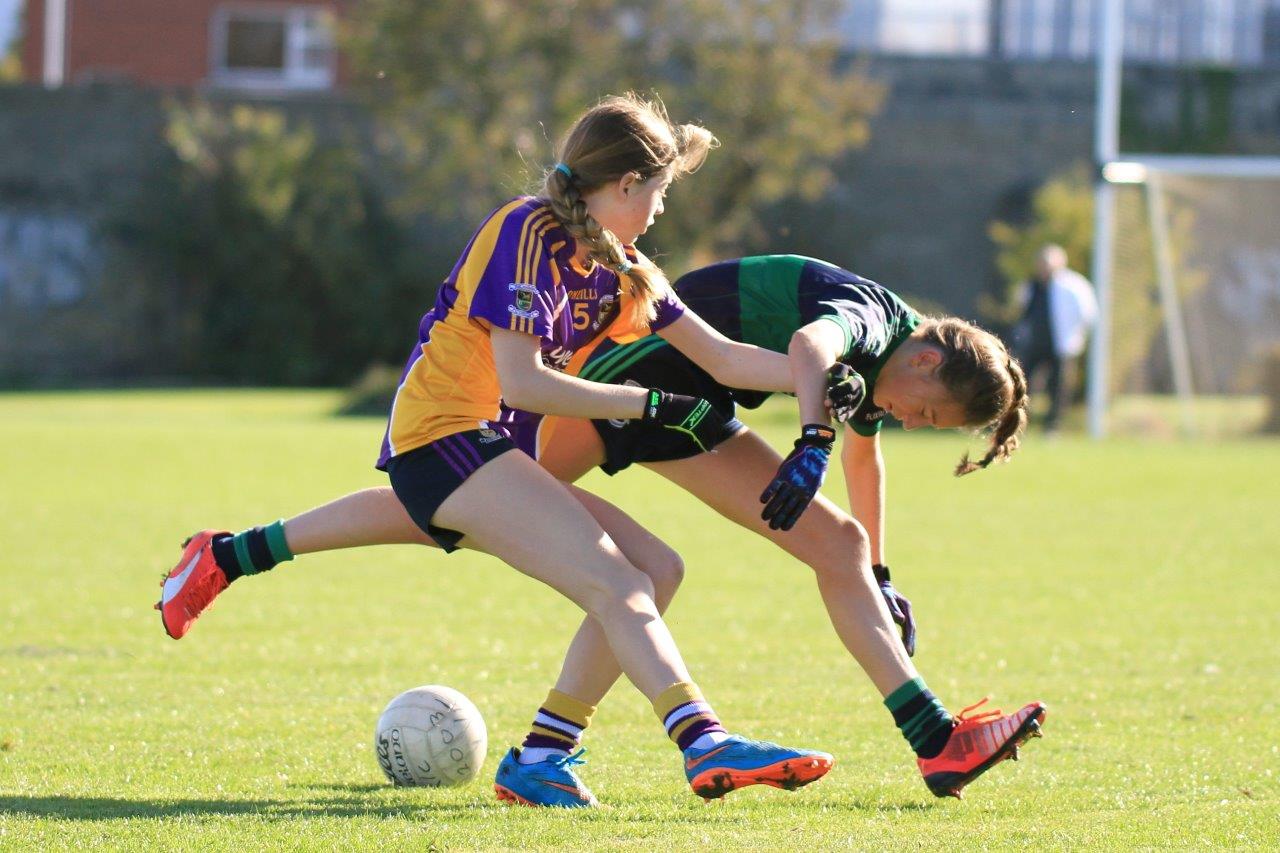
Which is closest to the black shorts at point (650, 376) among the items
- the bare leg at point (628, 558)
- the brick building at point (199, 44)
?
the bare leg at point (628, 558)

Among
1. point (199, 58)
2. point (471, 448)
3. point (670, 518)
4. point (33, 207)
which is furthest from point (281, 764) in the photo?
point (199, 58)

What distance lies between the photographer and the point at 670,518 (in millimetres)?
11922

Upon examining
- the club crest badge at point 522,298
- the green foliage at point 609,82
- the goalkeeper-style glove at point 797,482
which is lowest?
the goalkeeper-style glove at point 797,482

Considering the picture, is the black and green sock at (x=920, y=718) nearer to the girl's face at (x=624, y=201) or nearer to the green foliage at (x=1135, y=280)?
the girl's face at (x=624, y=201)

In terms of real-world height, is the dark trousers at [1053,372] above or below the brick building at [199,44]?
below

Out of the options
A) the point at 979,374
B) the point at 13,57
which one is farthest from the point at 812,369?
the point at 13,57

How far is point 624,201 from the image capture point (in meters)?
4.33

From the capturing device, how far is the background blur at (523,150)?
80.4 ft

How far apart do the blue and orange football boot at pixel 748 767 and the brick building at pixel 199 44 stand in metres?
30.2

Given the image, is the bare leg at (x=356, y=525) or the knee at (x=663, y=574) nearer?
the knee at (x=663, y=574)

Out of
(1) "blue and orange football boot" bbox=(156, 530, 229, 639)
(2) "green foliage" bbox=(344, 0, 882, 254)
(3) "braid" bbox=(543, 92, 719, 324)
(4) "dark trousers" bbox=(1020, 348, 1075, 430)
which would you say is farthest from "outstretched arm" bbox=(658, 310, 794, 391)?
(2) "green foliage" bbox=(344, 0, 882, 254)

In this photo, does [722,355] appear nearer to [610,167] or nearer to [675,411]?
[675,411]

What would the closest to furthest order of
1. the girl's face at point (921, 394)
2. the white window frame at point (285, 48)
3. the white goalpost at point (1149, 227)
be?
1. the girl's face at point (921, 394)
2. the white goalpost at point (1149, 227)
3. the white window frame at point (285, 48)

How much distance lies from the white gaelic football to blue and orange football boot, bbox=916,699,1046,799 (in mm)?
1243
